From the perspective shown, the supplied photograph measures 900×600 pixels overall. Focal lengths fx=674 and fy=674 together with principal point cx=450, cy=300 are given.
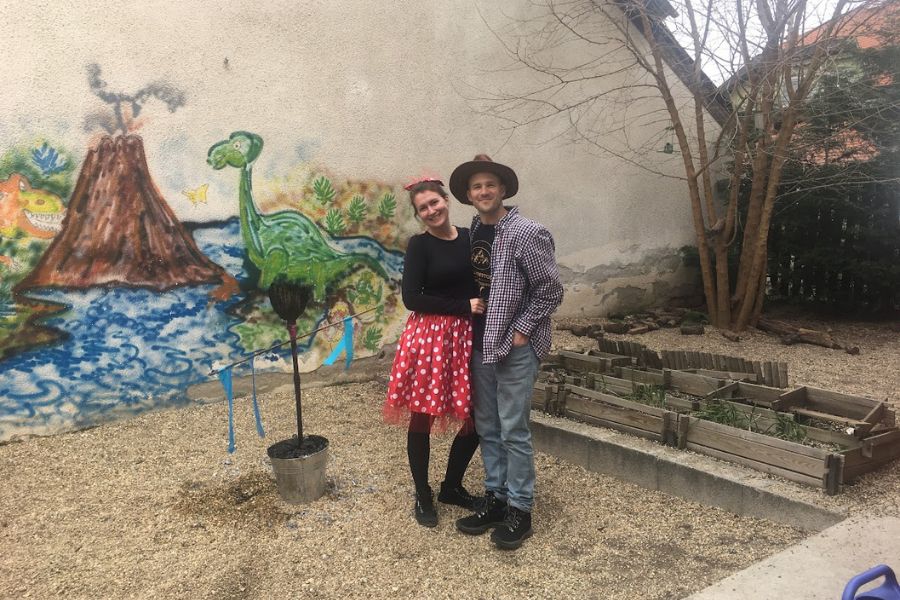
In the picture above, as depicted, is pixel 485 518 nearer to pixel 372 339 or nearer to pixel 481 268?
pixel 481 268

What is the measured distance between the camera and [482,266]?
3365mm

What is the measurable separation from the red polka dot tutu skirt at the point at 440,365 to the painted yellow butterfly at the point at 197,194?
9.53ft

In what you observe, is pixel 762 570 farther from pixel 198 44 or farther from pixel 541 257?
pixel 198 44

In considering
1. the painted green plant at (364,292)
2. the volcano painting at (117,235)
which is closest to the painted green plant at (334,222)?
the painted green plant at (364,292)

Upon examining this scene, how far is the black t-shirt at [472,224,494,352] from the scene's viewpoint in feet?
10.9

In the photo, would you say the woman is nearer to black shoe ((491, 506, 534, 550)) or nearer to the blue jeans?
the blue jeans

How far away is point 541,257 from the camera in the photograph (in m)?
3.07

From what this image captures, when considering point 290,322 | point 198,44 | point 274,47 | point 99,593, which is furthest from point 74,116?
point 99,593

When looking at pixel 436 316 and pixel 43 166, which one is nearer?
pixel 436 316

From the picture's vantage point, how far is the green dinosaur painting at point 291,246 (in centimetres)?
562

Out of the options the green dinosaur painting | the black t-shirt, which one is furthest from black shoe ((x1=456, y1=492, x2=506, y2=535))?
the green dinosaur painting

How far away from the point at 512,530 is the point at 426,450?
59cm

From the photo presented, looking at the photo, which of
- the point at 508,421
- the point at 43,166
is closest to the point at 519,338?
the point at 508,421

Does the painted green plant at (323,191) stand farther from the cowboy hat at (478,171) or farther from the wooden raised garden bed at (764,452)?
the wooden raised garden bed at (764,452)
